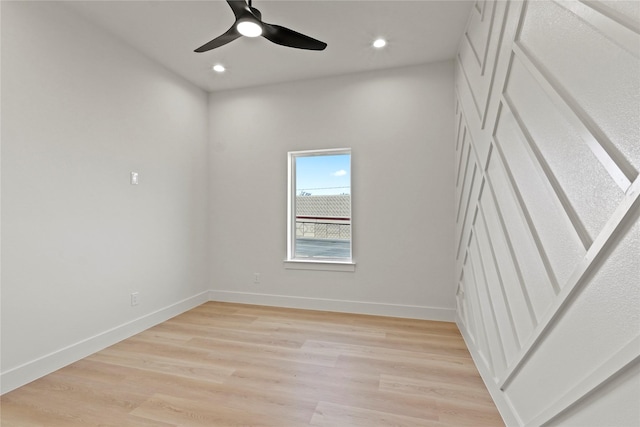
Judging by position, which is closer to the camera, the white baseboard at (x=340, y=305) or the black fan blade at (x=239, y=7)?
the black fan blade at (x=239, y=7)

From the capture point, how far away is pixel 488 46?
206 centimetres

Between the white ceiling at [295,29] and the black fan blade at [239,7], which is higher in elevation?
the white ceiling at [295,29]

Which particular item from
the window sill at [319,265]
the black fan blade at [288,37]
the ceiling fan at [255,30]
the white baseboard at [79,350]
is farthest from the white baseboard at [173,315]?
the black fan blade at [288,37]

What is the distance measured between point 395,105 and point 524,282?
253cm

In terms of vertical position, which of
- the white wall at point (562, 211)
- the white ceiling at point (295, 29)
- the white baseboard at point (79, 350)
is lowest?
the white baseboard at point (79, 350)

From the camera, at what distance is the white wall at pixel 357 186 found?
3.33m

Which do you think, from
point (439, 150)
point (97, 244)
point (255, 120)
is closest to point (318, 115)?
point (255, 120)

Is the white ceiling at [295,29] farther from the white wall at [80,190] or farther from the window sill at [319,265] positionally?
the window sill at [319,265]

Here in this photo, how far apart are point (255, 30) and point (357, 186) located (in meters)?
2.01

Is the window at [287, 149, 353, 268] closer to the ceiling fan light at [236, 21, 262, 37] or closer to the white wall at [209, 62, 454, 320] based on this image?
the white wall at [209, 62, 454, 320]

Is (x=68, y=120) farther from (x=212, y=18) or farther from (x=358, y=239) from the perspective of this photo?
(x=358, y=239)

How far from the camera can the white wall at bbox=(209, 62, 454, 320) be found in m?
3.33

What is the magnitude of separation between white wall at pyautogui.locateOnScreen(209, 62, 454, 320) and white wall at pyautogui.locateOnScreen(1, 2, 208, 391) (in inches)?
26.6

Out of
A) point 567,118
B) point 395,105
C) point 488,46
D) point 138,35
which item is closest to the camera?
point 567,118
